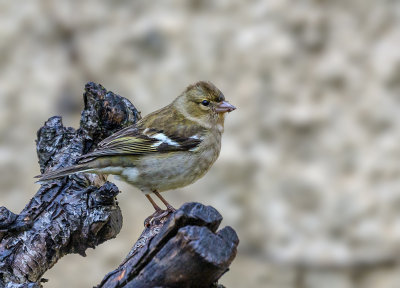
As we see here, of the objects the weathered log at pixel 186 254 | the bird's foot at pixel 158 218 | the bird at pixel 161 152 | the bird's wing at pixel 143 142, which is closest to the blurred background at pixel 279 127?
the bird at pixel 161 152

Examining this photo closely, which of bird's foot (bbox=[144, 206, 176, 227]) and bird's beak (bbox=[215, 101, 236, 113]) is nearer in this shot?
bird's foot (bbox=[144, 206, 176, 227])

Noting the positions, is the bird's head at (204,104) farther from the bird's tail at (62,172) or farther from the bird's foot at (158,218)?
the bird's tail at (62,172)

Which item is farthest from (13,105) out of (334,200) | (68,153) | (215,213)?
(215,213)

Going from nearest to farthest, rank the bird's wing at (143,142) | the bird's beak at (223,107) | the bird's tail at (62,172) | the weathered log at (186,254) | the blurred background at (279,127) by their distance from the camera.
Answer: the weathered log at (186,254)
the bird's tail at (62,172)
the bird's wing at (143,142)
the bird's beak at (223,107)
the blurred background at (279,127)

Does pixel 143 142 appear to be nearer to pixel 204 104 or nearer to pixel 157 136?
pixel 157 136

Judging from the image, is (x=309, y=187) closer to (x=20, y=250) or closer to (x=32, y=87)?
(x=32, y=87)

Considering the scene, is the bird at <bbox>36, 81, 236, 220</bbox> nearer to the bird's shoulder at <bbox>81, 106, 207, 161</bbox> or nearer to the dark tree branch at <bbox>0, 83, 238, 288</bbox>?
the bird's shoulder at <bbox>81, 106, 207, 161</bbox>

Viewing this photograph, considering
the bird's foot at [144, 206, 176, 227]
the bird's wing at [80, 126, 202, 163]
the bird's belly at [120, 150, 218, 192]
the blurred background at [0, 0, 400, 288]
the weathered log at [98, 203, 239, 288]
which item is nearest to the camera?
the weathered log at [98, 203, 239, 288]

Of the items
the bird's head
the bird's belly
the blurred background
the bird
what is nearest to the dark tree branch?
the bird
